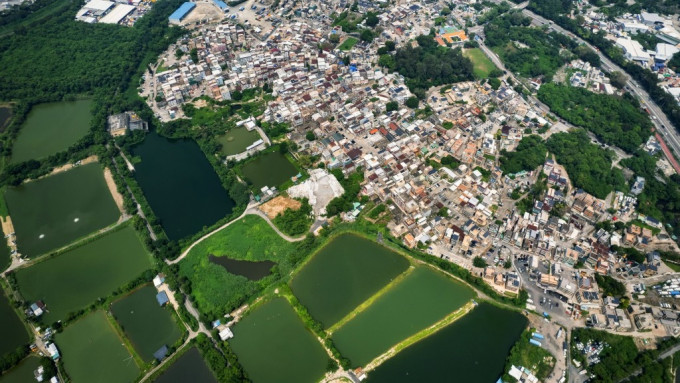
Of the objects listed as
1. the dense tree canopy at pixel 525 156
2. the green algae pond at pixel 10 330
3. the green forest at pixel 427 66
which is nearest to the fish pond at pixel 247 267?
the green algae pond at pixel 10 330

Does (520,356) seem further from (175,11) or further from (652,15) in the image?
(175,11)

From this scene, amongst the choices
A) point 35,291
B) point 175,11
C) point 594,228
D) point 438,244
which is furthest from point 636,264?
point 175,11

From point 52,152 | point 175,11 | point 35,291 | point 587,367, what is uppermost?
point 175,11

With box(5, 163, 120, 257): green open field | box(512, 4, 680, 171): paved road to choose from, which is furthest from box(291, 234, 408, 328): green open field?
box(512, 4, 680, 171): paved road

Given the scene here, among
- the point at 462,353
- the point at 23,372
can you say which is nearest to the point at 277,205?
the point at 462,353

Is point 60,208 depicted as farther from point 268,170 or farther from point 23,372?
point 268,170

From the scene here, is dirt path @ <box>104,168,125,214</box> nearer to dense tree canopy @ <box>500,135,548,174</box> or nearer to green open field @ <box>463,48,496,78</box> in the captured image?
dense tree canopy @ <box>500,135,548,174</box>

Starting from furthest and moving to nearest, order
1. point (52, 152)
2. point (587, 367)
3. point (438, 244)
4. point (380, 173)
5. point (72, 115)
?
point (72, 115) < point (52, 152) < point (380, 173) < point (438, 244) < point (587, 367)
